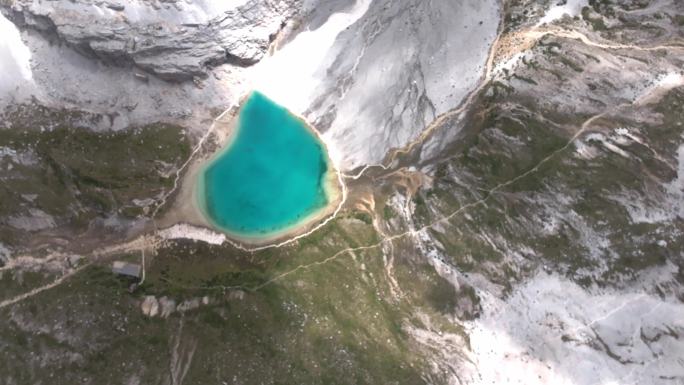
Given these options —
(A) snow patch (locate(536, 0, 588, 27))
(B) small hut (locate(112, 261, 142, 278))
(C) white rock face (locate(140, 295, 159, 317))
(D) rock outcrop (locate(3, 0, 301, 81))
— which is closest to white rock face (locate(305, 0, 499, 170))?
(A) snow patch (locate(536, 0, 588, 27))

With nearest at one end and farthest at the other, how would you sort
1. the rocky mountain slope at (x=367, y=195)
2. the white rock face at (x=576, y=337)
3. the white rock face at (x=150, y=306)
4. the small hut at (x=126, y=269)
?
the white rock face at (x=576, y=337)
the rocky mountain slope at (x=367, y=195)
the white rock face at (x=150, y=306)
the small hut at (x=126, y=269)

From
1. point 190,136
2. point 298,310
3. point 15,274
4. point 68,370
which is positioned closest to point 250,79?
point 190,136

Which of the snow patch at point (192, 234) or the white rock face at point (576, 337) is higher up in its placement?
the snow patch at point (192, 234)

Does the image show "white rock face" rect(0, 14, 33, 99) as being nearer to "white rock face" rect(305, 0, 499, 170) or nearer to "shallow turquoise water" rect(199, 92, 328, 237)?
"shallow turquoise water" rect(199, 92, 328, 237)

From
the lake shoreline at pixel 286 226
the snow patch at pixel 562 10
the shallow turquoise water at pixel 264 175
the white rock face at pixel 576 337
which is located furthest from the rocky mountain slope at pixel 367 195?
the shallow turquoise water at pixel 264 175

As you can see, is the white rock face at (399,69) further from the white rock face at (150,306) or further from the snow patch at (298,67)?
the white rock face at (150,306)

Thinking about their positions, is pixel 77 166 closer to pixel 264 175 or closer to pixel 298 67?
pixel 264 175

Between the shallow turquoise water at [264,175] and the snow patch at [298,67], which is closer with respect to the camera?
the shallow turquoise water at [264,175]

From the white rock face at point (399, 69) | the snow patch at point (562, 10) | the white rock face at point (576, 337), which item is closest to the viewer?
the white rock face at point (576, 337)
